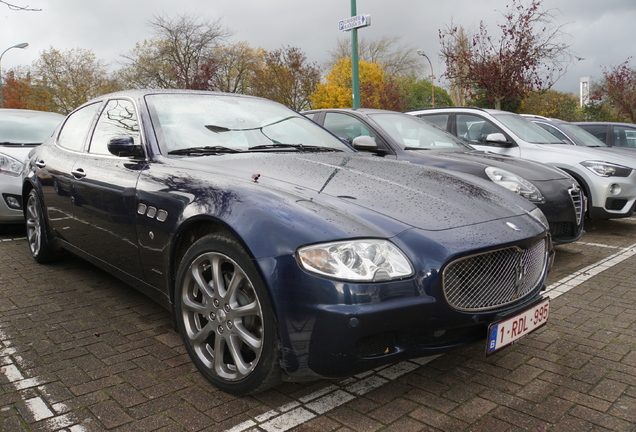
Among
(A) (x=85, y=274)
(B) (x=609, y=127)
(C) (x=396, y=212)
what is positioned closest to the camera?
(C) (x=396, y=212)

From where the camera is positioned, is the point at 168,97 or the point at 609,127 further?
the point at 609,127

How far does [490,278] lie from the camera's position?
235cm

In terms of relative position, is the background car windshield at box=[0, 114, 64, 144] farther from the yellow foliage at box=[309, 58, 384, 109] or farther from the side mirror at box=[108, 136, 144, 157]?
the yellow foliage at box=[309, 58, 384, 109]

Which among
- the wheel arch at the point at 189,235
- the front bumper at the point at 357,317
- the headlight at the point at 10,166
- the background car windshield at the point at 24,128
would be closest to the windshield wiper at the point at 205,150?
the wheel arch at the point at 189,235

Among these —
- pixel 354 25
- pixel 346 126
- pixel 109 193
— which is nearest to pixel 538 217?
pixel 109 193

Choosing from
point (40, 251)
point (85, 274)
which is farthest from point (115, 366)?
point (40, 251)

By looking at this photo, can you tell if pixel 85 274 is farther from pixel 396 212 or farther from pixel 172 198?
pixel 396 212

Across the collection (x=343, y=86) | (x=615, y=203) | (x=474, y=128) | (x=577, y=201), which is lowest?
(x=615, y=203)

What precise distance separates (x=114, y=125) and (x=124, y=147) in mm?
674

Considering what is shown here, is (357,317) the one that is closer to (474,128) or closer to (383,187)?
(383,187)

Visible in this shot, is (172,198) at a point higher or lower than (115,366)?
higher

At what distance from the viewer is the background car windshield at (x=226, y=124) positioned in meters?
3.30

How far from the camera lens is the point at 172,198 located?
279 cm

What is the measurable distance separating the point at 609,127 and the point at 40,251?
10961 mm
